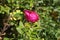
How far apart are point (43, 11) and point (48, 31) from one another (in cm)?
27

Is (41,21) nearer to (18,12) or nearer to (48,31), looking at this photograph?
(48,31)

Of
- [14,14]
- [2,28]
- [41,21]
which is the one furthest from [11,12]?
[41,21]

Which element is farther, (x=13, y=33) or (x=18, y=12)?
(x=13, y=33)

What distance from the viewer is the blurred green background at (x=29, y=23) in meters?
1.88

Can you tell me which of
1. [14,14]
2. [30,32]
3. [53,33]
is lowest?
[53,33]

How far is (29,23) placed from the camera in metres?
1.96

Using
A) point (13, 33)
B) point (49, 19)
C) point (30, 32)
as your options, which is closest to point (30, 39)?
point (30, 32)

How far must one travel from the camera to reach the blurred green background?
1879 millimetres

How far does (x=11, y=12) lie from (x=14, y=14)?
0.05 metres

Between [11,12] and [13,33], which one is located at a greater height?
[11,12]

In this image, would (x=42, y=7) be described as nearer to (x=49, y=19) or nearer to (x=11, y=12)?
(x=49, y=19)

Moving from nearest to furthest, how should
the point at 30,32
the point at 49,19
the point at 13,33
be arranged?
the point at 30,32 < the point at 13,33 < the point at 49,19

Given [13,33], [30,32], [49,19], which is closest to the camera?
[30,32]

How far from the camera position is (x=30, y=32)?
187 cm
